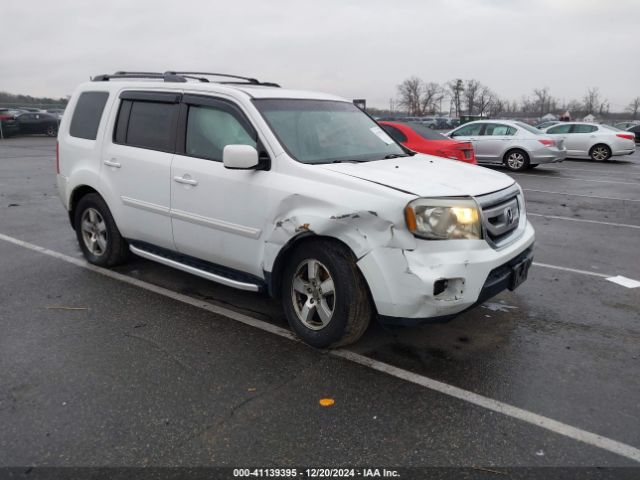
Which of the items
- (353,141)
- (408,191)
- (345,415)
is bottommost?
(345,415)

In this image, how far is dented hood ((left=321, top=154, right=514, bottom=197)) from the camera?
3582 mm

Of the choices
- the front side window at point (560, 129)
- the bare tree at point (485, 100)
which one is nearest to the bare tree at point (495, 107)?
the bare tree at point (485, 100)

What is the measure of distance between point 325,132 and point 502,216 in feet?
5.24

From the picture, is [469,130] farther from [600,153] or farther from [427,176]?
[427,176]

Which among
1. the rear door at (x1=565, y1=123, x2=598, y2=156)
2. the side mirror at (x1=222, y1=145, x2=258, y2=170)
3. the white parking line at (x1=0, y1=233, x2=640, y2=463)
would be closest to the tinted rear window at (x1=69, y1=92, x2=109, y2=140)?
the white parking line at (x1=0, y1=233, x2=640, y2=463)

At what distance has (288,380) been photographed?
11.3 feet

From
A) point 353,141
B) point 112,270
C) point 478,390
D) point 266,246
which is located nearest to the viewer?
point 478,390

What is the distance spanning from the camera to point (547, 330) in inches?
168

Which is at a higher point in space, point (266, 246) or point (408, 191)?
point (408, 191)

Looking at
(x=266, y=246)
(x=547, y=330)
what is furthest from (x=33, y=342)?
(x=547, y=330)

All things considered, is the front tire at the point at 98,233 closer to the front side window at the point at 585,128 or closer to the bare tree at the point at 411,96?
the front side window at the point at 585,128

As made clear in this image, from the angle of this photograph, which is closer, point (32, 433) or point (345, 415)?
point (32, 433)

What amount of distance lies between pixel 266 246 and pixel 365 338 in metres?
1.03

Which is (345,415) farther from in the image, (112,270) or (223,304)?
(112,270)
